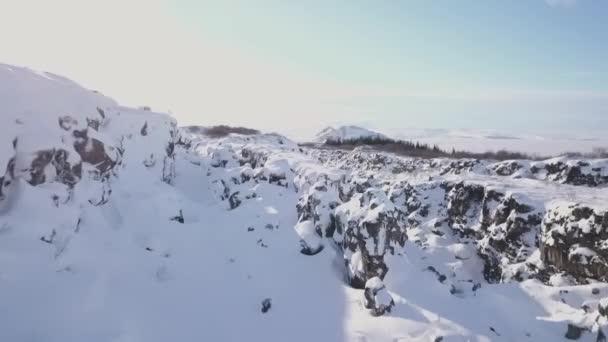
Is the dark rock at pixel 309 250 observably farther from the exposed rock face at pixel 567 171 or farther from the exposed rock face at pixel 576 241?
the exposed rock face at pixel 567 171

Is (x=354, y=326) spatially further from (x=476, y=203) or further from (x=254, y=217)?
(x=476, y=203)

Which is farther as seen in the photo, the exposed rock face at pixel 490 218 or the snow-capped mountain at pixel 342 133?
the snow-capped mountain at pixel 342 133

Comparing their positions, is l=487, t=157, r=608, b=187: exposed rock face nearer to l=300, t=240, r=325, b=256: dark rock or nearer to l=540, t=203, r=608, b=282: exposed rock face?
l=540, t=203, r=608, b=282: exposed rock face

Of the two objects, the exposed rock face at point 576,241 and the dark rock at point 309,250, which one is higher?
the exposed rock face at point 576,241

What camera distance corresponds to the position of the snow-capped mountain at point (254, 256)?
8031 millimetres

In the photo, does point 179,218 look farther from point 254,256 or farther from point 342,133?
point 342,133

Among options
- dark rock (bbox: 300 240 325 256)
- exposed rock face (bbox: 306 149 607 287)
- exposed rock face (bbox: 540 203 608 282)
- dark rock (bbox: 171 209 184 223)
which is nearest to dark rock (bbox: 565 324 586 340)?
exposed rock face (bbox: 540 203 608 282)

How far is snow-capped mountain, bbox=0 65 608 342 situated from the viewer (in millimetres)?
8031

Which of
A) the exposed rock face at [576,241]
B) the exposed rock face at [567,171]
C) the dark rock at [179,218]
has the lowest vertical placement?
the dark rock at [179,218]

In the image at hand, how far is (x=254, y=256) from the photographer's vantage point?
1222 centimetres

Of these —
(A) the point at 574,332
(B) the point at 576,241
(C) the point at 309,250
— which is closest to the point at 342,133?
(C) the point at 309,250

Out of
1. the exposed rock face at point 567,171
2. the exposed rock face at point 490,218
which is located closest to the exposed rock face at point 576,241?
the exposed rock face at point 490,218

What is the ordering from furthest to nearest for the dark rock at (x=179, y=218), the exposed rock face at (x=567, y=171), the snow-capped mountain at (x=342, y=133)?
the snow-capped mountain at (x=342, y=133)
the exposed rock face at (x=567, y=171)
the dark rock at (x=179, y=218)

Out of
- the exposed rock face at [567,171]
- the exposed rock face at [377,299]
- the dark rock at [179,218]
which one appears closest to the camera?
the exposed rock face at [377,299]
